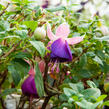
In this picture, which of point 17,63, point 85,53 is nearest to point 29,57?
point 17,63

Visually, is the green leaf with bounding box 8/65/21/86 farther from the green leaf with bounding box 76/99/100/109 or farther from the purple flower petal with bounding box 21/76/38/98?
the green leaf with bounding box 76/99/100/109

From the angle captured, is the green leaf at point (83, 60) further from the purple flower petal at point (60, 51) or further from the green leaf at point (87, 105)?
the green leaf at point (87, 105)

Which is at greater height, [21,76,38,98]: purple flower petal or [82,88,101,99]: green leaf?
[82,88,101,99]: green leaf

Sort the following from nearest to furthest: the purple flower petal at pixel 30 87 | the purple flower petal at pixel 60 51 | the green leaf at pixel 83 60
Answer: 1. the purple flower petal at pixel 60 51
2. the purple flower petal at pixel 30 87
3. the green leaf at pixel 83 60

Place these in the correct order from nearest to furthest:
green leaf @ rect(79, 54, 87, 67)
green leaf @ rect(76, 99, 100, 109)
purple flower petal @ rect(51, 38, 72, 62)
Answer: green leaf @ rect(76, 99, 100, 109), purple flower petal @ rect(51, 38, 72, 62), green leaf @ rect(79, 54, 87, 67)

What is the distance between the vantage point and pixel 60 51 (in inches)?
21.7

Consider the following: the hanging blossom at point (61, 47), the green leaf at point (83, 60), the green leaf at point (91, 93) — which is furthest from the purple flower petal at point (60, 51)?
the green leaf at point (83, 60)

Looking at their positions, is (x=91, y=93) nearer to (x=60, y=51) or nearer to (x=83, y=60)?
(x=60, y=51)

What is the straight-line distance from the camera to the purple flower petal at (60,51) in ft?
1.80

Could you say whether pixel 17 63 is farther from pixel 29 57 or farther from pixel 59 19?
pixel 59 19

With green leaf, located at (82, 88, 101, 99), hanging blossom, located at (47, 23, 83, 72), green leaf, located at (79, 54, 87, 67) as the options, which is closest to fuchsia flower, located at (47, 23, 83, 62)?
hanging blossom, located at (47, 23, 83, 72)

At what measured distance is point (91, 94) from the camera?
0.51m

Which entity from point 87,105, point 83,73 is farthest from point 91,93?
point 83,73

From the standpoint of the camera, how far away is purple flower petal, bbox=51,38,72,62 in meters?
0.55
